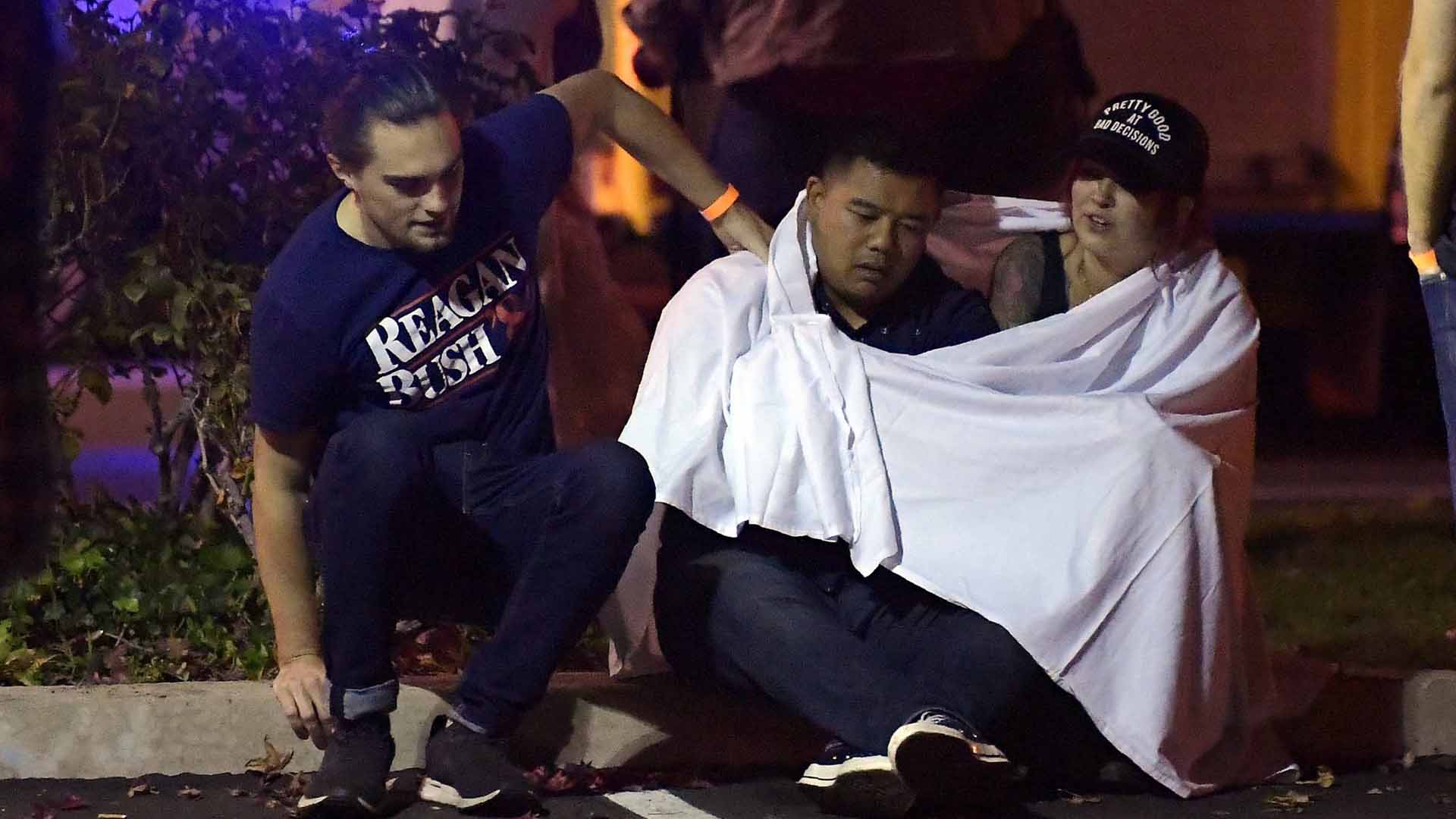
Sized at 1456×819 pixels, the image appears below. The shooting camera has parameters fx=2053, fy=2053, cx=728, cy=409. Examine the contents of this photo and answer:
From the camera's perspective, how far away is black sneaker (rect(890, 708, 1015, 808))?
11.0 ft

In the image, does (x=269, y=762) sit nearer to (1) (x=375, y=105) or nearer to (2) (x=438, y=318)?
(2) (x=438, y=318)

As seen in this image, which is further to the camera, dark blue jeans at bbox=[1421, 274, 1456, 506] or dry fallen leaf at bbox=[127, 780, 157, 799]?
dry fallen leaf at bbox=[127, 780, 157, 799]

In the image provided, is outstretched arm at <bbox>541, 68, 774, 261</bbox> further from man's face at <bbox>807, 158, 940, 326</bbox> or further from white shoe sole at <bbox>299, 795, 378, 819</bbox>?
white shoe sole at <bbox>299, 795, 378, 819</bbox>

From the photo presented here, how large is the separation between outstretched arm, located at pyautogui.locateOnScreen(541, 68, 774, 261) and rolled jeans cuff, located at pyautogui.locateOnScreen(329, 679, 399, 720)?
1.20 meters

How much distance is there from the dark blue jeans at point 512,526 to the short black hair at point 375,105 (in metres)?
0.50

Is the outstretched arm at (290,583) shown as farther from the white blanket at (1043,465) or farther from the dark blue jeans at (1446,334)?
the dark blue jeans at (1446,334)

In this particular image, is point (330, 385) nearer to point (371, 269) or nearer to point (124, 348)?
point (371, 269)

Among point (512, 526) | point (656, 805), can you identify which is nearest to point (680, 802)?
point (656, 805)

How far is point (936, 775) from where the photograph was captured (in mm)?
3404

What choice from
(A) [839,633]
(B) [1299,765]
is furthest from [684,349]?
(B) [1299,765]

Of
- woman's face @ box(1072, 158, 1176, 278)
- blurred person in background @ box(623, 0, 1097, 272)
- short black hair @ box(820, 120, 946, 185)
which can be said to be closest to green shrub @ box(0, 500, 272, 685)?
short black hair @ box(820, 120, 946, 185)

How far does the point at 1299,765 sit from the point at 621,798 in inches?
55.0

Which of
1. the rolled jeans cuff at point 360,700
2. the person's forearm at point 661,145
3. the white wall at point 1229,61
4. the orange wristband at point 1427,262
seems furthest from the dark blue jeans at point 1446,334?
the white wall at point 1229,61

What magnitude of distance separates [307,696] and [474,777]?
338 millimetres
